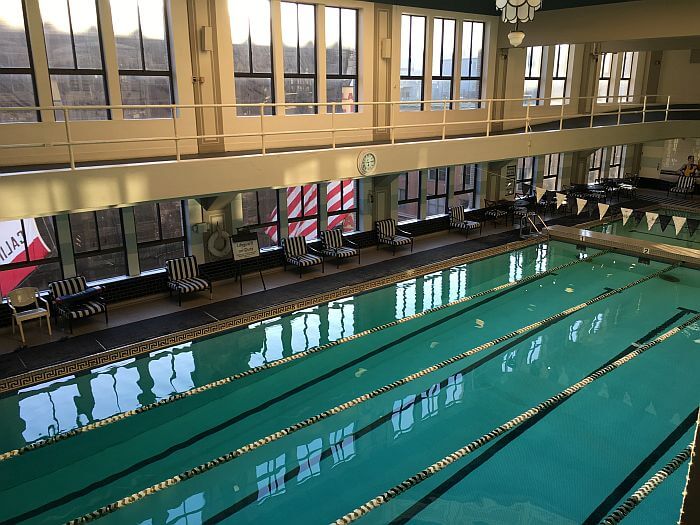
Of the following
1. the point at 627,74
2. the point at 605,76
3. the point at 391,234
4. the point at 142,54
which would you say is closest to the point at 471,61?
the point at 391,234

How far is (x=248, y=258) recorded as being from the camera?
37.8 feet

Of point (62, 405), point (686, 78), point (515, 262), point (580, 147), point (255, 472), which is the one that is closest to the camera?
point (255, 472)

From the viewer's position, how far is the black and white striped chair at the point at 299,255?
38.5ft

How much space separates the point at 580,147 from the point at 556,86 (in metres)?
3.79

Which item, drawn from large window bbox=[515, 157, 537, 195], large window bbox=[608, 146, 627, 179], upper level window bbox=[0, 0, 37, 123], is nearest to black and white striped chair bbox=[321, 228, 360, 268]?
upper level window bbox=[0, 0, 37, 123]

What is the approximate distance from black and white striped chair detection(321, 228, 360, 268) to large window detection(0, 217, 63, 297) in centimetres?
516

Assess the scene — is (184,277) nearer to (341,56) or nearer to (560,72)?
(341,56)

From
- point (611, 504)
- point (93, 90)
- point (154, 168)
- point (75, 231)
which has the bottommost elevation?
point (611, 504)

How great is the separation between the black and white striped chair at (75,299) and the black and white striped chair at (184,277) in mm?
1208

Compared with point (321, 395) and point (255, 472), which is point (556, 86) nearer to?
point (321, 395)

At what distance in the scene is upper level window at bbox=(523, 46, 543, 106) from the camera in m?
16.7

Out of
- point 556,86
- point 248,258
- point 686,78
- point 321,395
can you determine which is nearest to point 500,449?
point 321,395

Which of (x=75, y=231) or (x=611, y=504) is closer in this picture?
(x=611, y=504)

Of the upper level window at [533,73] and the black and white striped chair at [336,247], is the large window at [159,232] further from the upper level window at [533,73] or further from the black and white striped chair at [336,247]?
the upper level window at [533,73]
